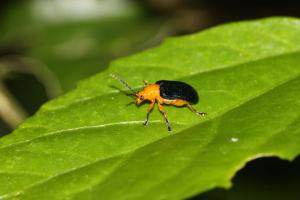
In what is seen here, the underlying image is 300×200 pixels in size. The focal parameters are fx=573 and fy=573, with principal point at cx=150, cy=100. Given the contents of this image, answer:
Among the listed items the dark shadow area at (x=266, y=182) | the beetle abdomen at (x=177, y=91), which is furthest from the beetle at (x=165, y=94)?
the dark shadow area at (x=266, y=182)

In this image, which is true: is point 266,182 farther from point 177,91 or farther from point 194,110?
point 194,110

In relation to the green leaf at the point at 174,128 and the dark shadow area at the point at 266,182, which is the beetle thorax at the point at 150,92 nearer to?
the green leaf at the point at 174,128

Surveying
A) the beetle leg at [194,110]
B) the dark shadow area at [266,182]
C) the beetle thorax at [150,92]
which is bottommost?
the dark shadow area at [266,182]

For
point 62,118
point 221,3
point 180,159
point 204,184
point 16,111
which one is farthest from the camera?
point 221,3

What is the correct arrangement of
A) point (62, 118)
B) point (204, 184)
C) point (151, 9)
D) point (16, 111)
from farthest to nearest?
point (151, 9)
point (16, 111)
point (62, 118)
point (204, 184)

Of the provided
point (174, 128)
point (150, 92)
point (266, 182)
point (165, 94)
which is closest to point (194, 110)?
point (174, 128)

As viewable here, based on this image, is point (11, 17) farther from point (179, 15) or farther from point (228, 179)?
point (228, 179)

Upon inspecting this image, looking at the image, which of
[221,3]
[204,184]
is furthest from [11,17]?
[204,184]

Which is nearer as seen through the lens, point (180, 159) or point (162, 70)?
point (180, 159)
